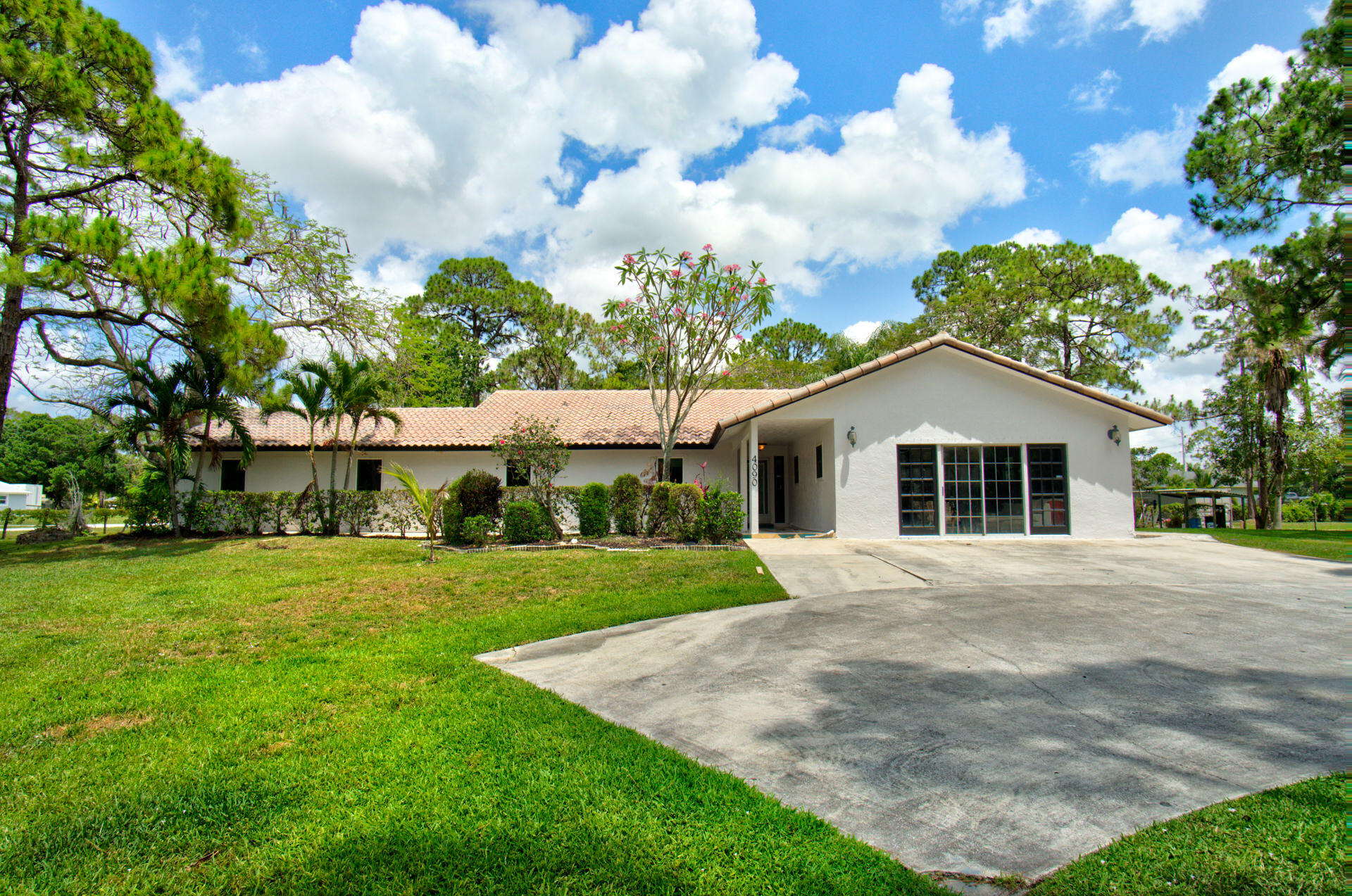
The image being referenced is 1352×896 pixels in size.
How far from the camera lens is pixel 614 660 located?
20.2 feet

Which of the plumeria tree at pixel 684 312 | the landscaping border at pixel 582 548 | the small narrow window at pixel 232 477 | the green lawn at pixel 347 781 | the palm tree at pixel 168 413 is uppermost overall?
the plumeria tree at pixel 684 312

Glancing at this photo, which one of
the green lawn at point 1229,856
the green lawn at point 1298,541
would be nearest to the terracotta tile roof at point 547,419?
the green lawn at point 1298,541

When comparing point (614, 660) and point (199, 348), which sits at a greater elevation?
point (199, 348)

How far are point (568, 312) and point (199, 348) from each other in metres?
25.3

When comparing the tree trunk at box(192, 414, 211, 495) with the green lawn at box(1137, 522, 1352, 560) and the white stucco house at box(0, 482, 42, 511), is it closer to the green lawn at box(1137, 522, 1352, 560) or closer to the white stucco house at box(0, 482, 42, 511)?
the green lawn at box(1137, 522, 1352, 560)

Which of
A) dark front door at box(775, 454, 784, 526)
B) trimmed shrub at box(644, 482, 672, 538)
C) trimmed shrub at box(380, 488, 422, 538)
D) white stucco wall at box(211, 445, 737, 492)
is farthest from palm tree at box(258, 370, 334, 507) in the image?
dark front door at box(775, 454, 784, 526)

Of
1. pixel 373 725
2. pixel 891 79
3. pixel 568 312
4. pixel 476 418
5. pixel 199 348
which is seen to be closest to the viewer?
pixel 373 725

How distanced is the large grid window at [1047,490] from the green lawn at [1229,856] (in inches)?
517

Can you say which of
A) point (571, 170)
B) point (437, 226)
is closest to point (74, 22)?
point (437, 226)

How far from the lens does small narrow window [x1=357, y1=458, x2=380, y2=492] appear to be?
2039cm

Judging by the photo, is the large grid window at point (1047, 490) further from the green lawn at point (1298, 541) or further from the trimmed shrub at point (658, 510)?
the trimmed shrub at point (658, 510)

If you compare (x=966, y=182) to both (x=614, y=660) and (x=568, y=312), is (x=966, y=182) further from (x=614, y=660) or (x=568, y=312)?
(x=568, y=312)

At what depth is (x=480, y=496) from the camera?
15602 millimetres

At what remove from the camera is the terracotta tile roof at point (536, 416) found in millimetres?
19969
